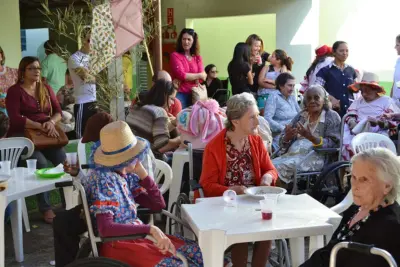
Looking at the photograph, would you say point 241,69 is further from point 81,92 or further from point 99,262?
point 99,262

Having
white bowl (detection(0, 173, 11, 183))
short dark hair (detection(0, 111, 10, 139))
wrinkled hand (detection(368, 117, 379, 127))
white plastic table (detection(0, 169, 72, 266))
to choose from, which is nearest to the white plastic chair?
short dark hair (detection(0, 111, 10, 139))

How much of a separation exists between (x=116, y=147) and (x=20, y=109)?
2.81 m

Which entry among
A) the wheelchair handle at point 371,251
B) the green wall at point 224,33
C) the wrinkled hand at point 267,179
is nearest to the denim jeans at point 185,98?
the wrinkled hand at point 267,179

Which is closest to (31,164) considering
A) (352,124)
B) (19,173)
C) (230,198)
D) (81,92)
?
(19,173)

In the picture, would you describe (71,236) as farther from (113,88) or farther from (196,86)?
(196,86)

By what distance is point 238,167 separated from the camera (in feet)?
11.9

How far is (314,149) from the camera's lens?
5.05 metres

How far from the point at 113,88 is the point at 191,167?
901 millimetres

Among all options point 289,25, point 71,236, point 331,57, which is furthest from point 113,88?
point 289,25

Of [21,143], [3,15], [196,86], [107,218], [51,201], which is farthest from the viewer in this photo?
[3,15]

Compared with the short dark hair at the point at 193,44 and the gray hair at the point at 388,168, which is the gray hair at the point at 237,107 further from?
the short dark hair at the point at 193,44

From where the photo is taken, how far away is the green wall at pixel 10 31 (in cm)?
879

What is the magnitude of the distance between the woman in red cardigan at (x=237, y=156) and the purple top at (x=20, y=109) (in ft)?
7.93

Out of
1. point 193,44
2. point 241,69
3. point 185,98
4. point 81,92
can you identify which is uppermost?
point 193,44
